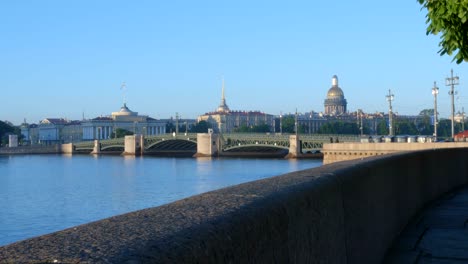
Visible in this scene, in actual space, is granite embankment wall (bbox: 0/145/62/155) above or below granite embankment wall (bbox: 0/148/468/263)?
below

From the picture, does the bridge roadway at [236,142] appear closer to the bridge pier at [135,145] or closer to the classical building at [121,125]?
the bridge pier at [135,145]

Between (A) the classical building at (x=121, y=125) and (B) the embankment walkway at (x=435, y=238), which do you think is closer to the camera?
(B) the embankment walkway at (x=435, y=238)

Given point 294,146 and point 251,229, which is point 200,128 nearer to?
point 294,146

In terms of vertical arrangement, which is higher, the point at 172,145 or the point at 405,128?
the point at 405,128

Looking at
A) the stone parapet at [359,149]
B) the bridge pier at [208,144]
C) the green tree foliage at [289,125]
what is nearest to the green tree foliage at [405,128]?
the green tree foliage at [289,125]

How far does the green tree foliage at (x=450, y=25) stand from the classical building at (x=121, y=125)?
172 m

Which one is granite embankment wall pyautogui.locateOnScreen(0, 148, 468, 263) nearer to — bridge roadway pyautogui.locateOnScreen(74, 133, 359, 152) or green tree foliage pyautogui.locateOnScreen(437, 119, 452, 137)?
bridge roadway pyautogui.locateOnScreen(74, 133, 359, 152)

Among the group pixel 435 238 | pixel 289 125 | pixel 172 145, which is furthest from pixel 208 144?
pixel 435 238

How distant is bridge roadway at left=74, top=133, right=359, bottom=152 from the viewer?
84425mm

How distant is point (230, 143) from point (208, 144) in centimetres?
405

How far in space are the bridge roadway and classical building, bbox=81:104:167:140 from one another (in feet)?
166

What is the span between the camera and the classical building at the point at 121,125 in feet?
593

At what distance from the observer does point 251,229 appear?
2.21 meters

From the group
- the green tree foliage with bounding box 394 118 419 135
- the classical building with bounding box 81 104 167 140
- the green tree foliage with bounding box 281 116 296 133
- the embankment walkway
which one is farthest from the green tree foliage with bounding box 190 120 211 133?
the embankment walkway
